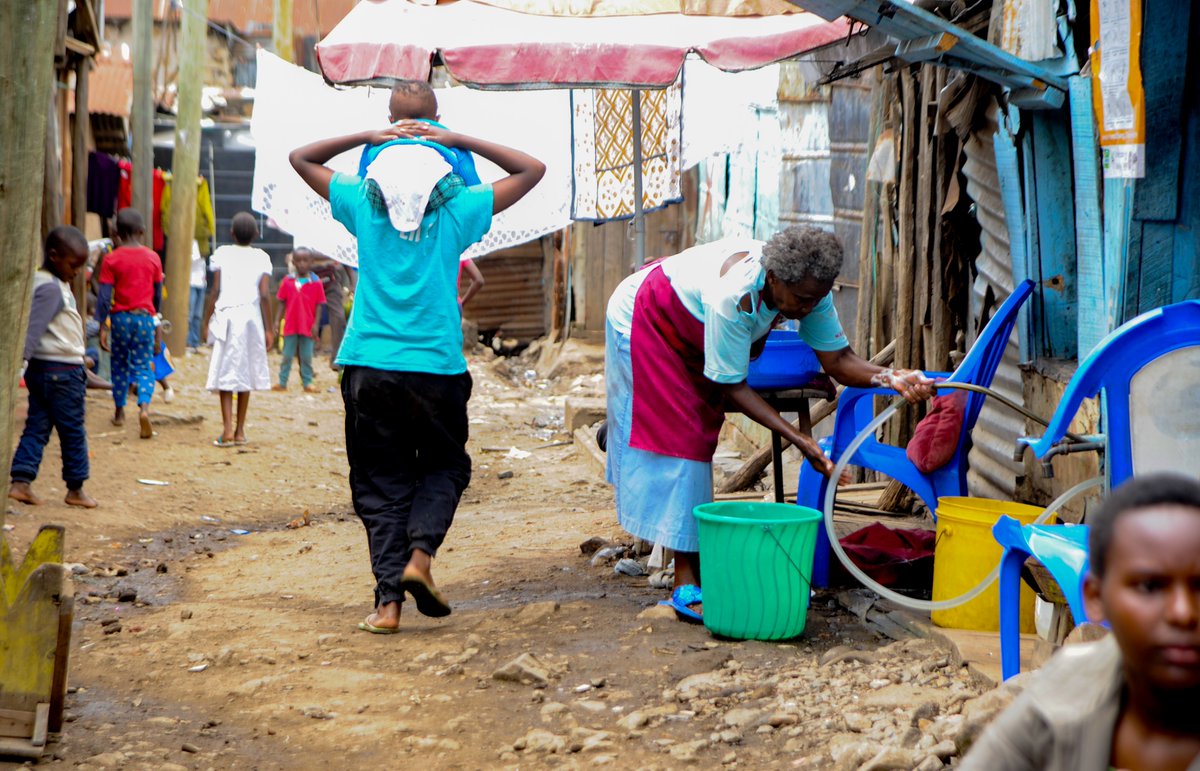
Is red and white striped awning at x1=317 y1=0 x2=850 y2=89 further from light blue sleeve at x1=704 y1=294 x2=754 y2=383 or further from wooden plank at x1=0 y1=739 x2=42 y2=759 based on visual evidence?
wooden plank at x1=0 y1=739 x2=42 y2=759

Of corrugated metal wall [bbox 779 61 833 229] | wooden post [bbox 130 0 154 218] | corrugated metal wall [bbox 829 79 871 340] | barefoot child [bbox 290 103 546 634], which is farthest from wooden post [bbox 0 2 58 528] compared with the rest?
wooden post [bbox 130 0 154 218]

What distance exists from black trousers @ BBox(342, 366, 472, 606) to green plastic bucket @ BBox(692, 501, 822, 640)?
3.25 feet

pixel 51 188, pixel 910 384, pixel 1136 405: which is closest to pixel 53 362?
pixel 51 188

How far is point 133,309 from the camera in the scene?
9.79 metres

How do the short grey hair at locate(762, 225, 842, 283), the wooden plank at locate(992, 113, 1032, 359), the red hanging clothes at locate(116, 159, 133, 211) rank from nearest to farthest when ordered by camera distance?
1. the short grey hair at locate(762, 225, 842, 283)
2. the wooden plank at locate(992, 113, 1032, 359)
3. the red hanging clothes at locate(116, 159, 133, 211)

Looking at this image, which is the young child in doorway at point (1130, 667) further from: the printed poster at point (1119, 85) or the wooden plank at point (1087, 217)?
the wooden plank at point (1087, 217)

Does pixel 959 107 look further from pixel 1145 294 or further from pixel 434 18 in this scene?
pixel 434 18

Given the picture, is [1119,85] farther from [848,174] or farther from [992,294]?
[848,174]

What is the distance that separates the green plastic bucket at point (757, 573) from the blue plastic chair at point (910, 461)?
457mm

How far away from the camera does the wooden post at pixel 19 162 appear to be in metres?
3.43

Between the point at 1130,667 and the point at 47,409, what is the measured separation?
6.68 meters

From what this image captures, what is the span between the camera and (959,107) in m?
5.26

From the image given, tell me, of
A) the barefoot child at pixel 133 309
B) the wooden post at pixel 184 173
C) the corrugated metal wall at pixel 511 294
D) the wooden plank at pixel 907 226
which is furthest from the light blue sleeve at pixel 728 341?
the corrugated metal wall at pixel 511 294

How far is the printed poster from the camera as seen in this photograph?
3678 millimetres
